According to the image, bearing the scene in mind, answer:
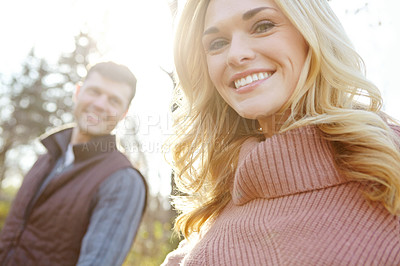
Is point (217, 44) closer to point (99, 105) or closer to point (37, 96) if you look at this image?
point (99, 105)

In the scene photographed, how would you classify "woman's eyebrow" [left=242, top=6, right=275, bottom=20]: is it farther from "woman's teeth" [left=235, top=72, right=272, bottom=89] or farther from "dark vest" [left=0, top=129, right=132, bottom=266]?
"dark vest" [left=0, top=129, right=132, bottom=266]

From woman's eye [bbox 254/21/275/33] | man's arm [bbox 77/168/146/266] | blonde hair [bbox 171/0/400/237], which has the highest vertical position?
woman's eye [bbox 254/21/275/33]

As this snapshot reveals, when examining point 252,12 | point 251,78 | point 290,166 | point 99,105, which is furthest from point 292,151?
point 99,105

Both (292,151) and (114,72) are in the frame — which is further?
(114,72)

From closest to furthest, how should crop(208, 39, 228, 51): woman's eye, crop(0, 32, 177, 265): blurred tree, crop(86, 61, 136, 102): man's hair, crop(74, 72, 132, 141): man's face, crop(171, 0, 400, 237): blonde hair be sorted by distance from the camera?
crop(171, 0, 400, 237): blonde hair
crop(208, 39, 228, 51): woman's eye
crop(74, 72, 132, 141): man's face
crop(86, 61, 136, 102): man's hair
crop(0, 32, 177, 265): blurred tree

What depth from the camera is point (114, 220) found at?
2.27 m

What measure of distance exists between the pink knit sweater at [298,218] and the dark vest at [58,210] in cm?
106

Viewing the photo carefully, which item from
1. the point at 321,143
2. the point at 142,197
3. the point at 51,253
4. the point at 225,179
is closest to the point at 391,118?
the point at 321,143

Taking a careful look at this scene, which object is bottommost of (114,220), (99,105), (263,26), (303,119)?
(114,220)

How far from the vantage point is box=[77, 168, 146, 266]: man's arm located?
2.19 metres

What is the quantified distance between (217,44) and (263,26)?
276mm

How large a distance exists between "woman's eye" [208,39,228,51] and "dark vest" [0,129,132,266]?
112 cm

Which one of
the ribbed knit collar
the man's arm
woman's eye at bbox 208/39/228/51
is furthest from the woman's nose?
the man's arm

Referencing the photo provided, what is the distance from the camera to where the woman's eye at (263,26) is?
5.20 ft
